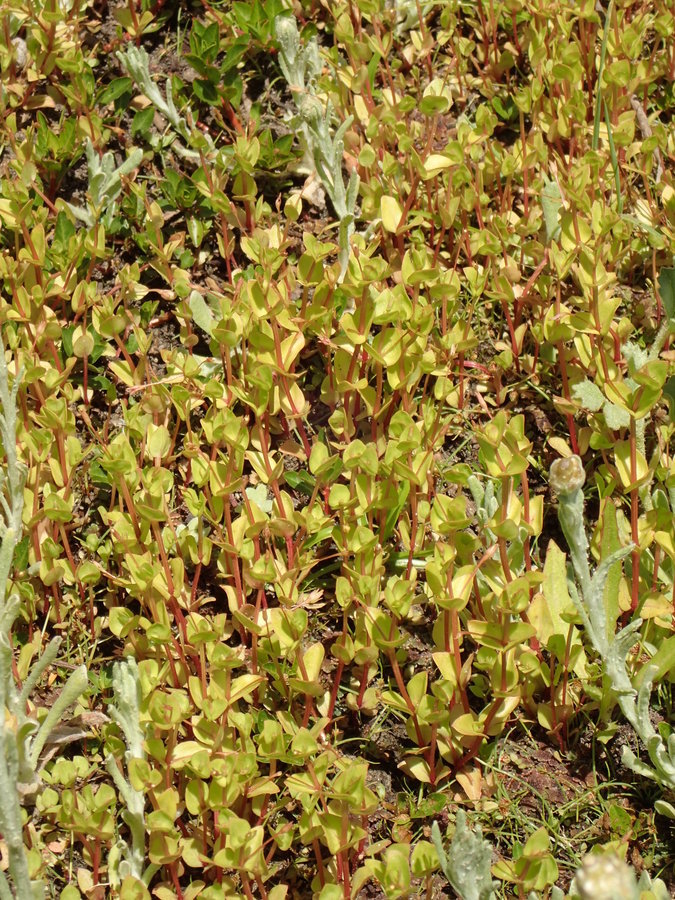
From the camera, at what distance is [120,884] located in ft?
7.10

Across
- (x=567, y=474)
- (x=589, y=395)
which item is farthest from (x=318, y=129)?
(x=567, y=474)

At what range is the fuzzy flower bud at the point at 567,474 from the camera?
207 centimetres

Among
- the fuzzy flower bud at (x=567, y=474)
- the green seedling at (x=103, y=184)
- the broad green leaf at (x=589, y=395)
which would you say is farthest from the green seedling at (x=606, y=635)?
the green seedling at (x=103, y=184)

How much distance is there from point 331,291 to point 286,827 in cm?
135

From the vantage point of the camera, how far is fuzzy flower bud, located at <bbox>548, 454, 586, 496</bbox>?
207cm

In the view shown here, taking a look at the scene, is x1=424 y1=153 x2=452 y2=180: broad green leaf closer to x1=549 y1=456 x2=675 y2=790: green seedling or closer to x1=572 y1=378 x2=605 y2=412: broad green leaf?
x1=572 y1=378 x2=605 y2=412: broad green leaf

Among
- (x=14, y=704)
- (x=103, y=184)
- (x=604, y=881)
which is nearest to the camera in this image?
(x=604, y=881)

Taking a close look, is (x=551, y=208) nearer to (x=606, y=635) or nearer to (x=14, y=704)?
(x=606, y=635)

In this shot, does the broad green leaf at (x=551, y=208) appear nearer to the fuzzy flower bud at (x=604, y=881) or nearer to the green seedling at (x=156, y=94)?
the green seedling at (x=156, y=94)

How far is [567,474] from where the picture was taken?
6.81ft

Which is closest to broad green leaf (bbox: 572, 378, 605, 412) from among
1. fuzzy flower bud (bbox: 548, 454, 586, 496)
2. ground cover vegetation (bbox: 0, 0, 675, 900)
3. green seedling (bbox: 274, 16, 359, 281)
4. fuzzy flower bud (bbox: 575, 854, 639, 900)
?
ground cover vegetation (bbox: 0, 0, 675, 900)

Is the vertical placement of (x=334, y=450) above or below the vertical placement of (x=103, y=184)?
below

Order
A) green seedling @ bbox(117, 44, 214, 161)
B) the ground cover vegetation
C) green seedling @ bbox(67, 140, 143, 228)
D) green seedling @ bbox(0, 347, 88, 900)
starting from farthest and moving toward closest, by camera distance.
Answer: green seedling @ bbox(117, 44, 214, 161) → green seedling @ bbox(67, 140, 143, 228) → the ground cover vegetation → green seedling @ bbox(0, 347, 88, 900)

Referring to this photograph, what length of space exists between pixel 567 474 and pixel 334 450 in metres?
0.90
